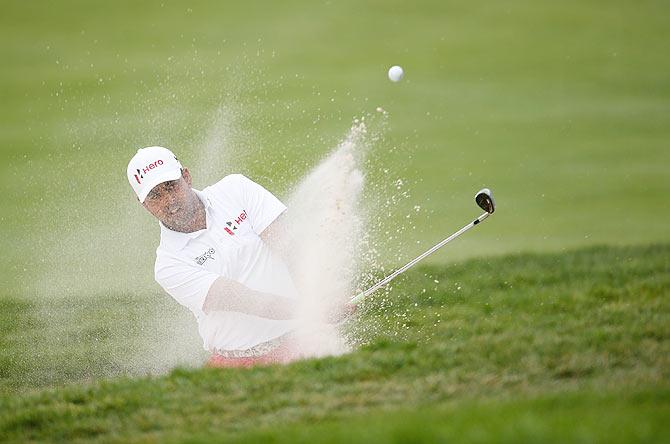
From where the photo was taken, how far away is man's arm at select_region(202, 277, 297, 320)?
21.8 feet

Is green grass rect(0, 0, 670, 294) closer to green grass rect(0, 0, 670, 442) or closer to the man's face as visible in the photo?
green grass rect(0, 0, 670, 442)

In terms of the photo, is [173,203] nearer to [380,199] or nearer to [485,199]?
[485,199]

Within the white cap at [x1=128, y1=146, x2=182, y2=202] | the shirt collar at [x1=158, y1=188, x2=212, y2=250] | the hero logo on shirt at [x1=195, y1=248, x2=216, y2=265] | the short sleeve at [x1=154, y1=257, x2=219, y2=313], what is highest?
the white cap at [x1=128, y1=146, x2=182, y2=202]

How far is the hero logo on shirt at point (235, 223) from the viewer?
7.01 metres

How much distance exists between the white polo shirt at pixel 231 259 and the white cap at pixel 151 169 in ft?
1.08

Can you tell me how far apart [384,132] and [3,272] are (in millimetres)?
4562

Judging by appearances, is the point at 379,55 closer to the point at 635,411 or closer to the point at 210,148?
the point at 210,148

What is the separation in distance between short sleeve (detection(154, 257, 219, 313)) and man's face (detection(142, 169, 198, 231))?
0.27 m

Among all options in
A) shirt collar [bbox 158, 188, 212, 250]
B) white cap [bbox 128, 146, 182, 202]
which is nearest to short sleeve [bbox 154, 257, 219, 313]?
shirt collar [bbox 158, 188, 212, 250]

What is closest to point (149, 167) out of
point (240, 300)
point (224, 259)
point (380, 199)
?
point (224, 259)

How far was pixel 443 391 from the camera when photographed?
552cm

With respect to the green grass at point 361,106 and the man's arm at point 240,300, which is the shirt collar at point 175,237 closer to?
the man's arm at point 240,300

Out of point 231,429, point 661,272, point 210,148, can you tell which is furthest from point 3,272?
point 661,272

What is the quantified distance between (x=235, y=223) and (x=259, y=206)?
0.70 feet
